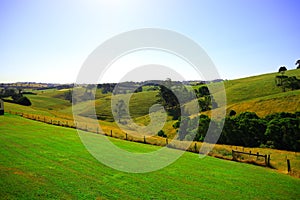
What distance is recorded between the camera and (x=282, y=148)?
5000 centimetres

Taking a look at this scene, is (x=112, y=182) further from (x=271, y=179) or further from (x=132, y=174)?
(x=271, y=179)

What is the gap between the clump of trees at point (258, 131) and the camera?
49.9 m

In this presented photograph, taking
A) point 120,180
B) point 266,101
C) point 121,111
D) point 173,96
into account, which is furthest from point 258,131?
point 173,96

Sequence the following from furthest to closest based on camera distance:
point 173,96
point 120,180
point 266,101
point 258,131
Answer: point 173,96
point 266,101
point 258,131
point 120,180

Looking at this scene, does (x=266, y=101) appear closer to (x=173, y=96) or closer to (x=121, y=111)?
(x=173, y=96)

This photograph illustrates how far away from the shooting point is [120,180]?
18.7 metres

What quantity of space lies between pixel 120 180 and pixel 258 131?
4399 centimetres

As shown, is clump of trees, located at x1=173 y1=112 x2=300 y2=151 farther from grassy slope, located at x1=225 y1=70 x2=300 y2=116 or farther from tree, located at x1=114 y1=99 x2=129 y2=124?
tree, located at x1=114 y1=99 x2=129 y2=124

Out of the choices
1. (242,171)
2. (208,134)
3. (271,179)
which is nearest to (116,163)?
(242,171)

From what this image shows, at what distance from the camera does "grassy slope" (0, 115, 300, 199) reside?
16.0 meters

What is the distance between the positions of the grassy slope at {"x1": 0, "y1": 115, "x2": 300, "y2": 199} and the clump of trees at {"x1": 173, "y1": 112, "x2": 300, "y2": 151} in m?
28.4

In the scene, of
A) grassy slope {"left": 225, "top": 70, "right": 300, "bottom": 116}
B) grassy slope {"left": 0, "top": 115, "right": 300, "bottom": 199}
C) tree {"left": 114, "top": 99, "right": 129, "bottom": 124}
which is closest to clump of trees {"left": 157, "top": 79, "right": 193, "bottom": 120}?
tree {"left": 114, "top": 99, "right": 129, "bottom": 124}

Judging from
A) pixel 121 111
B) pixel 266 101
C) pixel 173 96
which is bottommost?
pixel 121 111

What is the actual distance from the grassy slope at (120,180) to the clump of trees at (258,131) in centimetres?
2837
